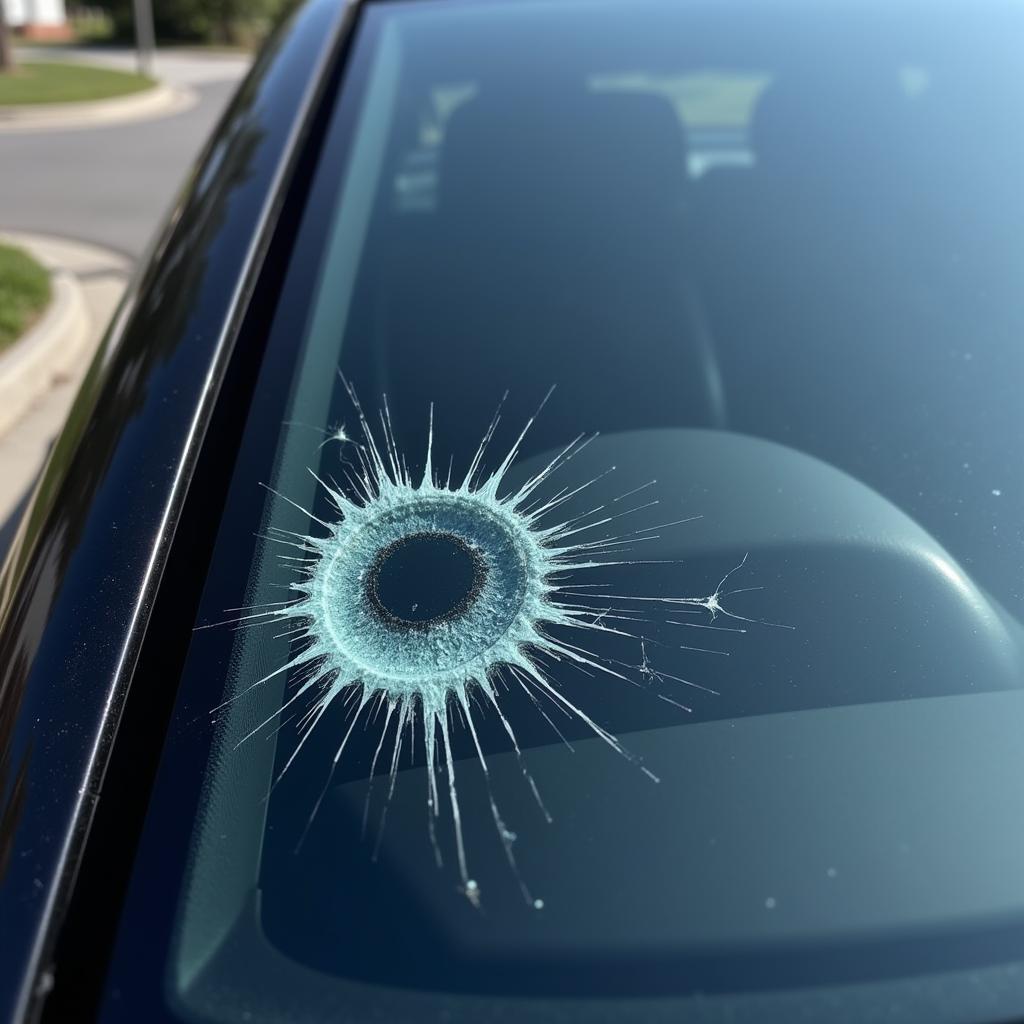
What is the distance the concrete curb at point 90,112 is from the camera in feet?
41.1

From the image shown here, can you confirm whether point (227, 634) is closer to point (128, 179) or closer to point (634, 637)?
point (634, 637)

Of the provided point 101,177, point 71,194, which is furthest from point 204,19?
point 71,194

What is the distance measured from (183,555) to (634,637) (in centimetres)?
42

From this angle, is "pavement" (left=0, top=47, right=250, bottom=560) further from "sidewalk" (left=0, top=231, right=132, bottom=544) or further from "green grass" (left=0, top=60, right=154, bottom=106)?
"green grass" (left=0, top=60, right=154, bottom=106)

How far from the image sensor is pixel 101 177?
945cm

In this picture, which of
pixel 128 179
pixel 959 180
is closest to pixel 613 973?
pixel 959 180

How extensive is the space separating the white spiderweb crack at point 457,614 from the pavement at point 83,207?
1904mm

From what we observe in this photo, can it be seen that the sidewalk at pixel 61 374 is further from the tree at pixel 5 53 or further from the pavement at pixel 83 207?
the tree at pixel 5 53

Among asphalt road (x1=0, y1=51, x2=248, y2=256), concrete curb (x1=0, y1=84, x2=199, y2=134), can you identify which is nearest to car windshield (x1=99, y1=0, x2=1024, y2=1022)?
asphalt road (x1=0, y1=51, x2=248, y2=256)

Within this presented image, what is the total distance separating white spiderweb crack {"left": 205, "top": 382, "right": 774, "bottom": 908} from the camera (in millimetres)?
862

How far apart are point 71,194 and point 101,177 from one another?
0.96 metres

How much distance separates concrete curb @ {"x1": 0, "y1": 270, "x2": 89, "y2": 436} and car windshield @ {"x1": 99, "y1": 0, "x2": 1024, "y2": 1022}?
290 cm

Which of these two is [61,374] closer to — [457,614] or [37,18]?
[457,614]

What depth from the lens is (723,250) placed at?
1414 millimetres
